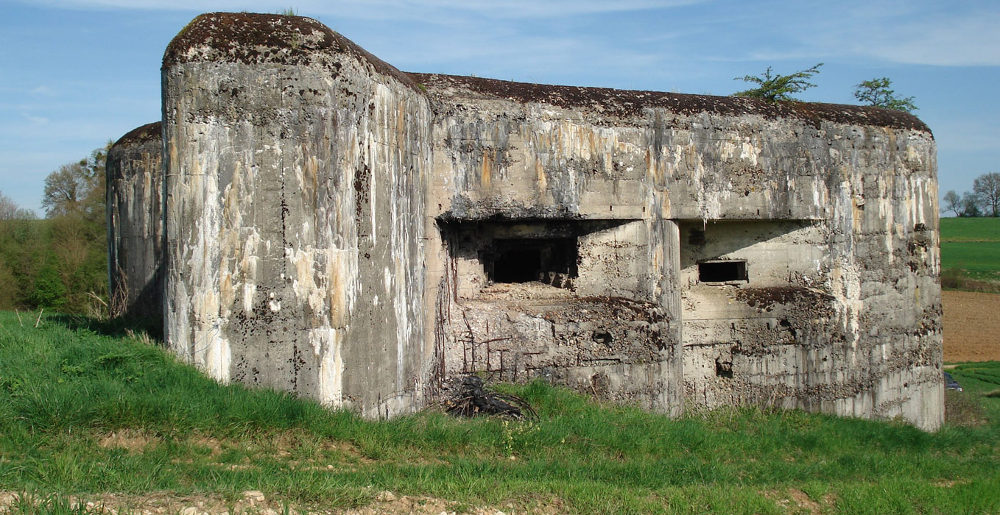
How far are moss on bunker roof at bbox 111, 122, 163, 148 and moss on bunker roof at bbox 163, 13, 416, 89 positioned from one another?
4971mm

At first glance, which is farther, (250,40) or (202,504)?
(250,40)

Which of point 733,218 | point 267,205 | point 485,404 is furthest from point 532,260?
point 267,205

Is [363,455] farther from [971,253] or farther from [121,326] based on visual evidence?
[971,253]

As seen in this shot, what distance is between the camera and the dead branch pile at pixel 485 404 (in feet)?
21.0

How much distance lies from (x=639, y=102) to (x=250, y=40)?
4.23m

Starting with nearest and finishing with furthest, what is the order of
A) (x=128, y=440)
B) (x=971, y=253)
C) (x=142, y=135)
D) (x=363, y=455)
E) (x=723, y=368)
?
(x=128, y=440)
(x=363, y=455)
(x=723, y=368)
(x=142, y=135)
(x=971, y=253)

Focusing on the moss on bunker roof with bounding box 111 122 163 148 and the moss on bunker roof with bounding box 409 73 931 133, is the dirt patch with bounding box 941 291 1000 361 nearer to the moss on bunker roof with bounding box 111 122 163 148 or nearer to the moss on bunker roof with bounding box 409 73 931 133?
the moss on bunker roof with bounding box 409 73 931 133

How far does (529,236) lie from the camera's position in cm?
782

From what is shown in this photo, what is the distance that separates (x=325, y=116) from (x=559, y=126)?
2.85 meters

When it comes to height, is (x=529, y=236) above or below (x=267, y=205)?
below

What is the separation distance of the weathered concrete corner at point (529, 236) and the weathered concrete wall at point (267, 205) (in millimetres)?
16

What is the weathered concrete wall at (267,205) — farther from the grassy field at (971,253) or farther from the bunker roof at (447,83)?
the grassy field at (971,253)

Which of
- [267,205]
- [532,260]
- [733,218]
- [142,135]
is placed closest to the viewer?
[267,205]

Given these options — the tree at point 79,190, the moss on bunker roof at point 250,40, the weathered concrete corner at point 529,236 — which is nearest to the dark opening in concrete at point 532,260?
the weathered concrete corner at point 529,236
